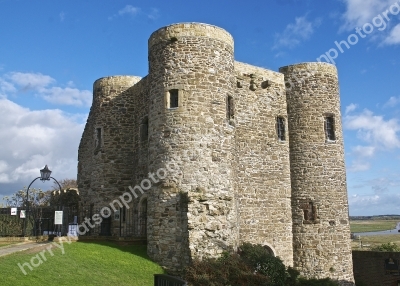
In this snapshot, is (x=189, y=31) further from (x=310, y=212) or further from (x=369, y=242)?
(x=369, y=242)

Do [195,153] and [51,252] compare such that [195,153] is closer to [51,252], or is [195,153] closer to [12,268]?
[51,252]

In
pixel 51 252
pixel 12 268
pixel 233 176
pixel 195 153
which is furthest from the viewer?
pixel 233 176

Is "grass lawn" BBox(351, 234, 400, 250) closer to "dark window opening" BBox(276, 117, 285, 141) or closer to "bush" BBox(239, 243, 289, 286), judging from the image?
"dark window opening" BBox(276, 117, 285, 141)

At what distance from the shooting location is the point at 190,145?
17234 mm

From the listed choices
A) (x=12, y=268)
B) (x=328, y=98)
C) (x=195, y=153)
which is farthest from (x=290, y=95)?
(x=12, y=268)

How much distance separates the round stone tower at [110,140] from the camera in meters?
22.3

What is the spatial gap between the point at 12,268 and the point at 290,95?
1610 centimetres

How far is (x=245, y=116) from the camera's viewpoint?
21.5m

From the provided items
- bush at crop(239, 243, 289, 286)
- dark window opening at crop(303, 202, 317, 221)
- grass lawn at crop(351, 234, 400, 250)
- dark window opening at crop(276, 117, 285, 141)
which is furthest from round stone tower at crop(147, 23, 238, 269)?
grass lawn at crop(351, 234, 400, 250)

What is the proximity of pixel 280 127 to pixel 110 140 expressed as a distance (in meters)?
8.87

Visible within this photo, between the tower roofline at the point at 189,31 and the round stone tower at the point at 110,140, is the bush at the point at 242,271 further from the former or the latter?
the tower roofline at the point at 189,31

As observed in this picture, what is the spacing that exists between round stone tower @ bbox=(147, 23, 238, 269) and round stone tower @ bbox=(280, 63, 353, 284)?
611cm

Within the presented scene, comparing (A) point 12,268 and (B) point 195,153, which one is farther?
(B) point 195,153

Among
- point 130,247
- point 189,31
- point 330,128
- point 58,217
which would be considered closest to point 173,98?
point 189,31
